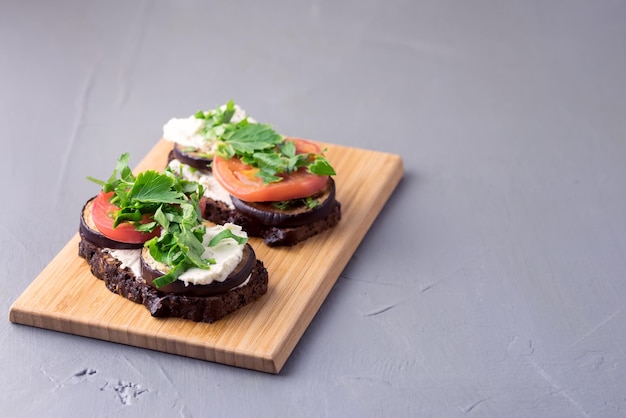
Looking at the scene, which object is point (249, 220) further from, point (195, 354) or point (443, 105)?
point (443, 105)

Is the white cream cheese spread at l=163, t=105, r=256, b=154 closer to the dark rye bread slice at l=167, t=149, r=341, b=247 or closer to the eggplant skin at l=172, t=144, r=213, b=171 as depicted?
the eggplant skin at l=172, t=144, r=213, b=171

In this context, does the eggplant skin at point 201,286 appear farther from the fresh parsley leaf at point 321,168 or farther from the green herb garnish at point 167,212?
the fresh parsley leaf at point 321,168

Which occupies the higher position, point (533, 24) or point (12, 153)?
point (533, 24)

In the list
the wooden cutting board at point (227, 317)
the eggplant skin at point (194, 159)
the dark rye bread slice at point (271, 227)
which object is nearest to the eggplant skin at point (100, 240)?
the wooden cutting board at point (227, 317)

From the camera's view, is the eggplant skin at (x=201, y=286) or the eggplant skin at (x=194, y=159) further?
the eggplant skin at (x=194, y=159)

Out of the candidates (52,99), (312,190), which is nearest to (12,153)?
(52,99)

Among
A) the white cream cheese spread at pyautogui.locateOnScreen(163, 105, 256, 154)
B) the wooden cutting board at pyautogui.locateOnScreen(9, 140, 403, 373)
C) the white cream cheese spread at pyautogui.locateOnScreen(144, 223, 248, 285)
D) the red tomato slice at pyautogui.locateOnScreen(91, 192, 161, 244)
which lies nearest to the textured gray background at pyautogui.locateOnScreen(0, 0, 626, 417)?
the wooden cutting board at pyautogui.locateOnScreen(9, 140, 403, 373)

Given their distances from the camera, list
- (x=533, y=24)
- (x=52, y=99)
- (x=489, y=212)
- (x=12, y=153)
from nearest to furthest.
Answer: (x=489, y=212), (x=12, y=153), (x=52, y=99), (x=533, y=24)
